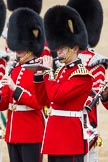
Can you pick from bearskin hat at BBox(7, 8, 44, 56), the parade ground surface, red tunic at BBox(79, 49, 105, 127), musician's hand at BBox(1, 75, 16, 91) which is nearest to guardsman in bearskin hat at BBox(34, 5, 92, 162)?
musician's hand at BBox(1, 75, 16, 91)

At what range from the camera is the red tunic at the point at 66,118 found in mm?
5853

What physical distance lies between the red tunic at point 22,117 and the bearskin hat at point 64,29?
0.36 meters

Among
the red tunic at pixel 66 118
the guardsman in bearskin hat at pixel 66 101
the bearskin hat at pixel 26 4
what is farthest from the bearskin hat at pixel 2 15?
the red tunic at pixel 66 118

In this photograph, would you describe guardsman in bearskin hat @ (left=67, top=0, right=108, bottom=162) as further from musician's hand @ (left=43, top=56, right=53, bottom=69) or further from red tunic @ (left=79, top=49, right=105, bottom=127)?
musician's hand @ (left=43, top=56, right=53, bottom=69)

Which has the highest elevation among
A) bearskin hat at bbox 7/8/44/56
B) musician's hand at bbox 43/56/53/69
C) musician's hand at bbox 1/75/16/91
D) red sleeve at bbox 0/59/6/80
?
bearskin hat at bbox 7/8/44/56

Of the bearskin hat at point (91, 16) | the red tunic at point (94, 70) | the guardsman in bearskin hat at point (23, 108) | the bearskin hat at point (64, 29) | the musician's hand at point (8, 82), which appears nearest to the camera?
the bearskin hat at point (64, 29)

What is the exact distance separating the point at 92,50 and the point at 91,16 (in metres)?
0.76

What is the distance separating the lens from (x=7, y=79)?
6.27 metres

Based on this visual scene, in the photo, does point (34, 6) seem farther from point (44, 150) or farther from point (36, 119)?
point (44, 150)

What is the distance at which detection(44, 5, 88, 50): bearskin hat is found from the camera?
6.11 metres

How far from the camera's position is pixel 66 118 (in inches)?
234

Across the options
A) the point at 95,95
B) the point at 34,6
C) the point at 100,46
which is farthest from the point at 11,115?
the point at 100,46

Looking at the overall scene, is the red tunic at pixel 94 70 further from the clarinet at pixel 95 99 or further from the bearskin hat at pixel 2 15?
the bearskin hat at pixel 2 15

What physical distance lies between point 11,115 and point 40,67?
30.0 inches
